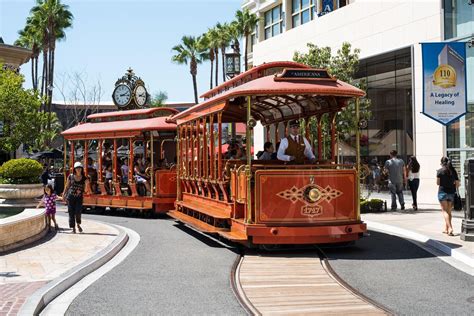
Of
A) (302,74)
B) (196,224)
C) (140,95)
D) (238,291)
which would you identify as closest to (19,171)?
(140,95)

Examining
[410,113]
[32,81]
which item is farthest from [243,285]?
[32,81]

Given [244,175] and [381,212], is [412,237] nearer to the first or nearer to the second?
[244,175]

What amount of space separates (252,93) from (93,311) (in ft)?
17.9

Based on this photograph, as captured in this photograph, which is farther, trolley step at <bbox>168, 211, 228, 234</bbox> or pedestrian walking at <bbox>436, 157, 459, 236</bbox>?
pedestrian walking at <bbox>436, 157, 459, 236</bbox>

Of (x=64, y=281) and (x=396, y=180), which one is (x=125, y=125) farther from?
(x=64, y=281)

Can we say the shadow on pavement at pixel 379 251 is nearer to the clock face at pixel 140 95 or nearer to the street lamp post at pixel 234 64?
the street lamp post at pixel 234 64

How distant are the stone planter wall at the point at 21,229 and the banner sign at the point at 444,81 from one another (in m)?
9.34

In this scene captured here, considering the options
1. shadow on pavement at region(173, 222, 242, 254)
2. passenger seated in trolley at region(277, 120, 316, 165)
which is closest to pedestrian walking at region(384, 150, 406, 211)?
shadow on pavement at region(173, 222, 242, 254)

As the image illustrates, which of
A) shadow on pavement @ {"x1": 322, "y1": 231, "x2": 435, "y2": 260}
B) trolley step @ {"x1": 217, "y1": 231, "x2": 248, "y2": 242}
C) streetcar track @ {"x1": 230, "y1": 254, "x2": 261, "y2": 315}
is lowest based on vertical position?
streetcar track @ {"x1": 230, "y1": 254, "x2": 261, "y2": 315}

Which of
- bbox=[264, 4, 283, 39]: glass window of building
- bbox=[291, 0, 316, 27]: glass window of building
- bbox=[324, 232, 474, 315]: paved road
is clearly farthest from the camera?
bbox=[264, 4, 283, 39]: glass window of building

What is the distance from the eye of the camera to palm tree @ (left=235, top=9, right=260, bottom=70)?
45.7m

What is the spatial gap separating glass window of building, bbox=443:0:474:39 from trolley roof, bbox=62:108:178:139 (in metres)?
9.23

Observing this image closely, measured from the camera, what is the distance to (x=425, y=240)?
1250 cm

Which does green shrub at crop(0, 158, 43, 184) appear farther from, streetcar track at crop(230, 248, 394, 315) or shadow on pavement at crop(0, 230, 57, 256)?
streetcar track at crop(230, 248, 394, 315)
